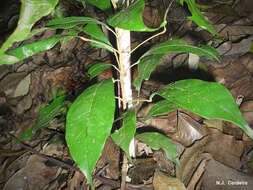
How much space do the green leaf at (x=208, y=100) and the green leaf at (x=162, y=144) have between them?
1.10 ft

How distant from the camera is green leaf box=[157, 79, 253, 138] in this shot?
417 mm

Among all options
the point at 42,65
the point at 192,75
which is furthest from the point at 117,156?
the point at 42,65

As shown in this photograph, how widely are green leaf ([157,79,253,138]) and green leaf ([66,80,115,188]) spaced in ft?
0.64

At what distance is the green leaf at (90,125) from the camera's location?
0.38m

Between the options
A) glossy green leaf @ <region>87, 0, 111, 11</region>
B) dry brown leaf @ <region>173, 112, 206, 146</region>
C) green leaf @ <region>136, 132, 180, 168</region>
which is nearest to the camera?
glossy green leaf @ <region>87, 0, 111, 11</region>

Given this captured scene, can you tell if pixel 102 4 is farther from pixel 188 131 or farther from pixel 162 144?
pixel 188 131

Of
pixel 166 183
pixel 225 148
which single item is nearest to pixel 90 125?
pixel 166 183

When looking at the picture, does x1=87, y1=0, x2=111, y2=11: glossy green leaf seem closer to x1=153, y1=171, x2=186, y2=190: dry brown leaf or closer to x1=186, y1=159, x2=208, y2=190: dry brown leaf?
x1=153, y1=171, x2=186, y2=190: dry brown leaf

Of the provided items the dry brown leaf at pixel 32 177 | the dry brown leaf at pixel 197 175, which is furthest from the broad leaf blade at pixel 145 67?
the dry brown leaf at pixel 32 177

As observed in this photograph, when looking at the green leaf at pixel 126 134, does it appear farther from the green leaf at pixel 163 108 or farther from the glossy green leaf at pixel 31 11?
the glossy green leaf at pixel 31 11

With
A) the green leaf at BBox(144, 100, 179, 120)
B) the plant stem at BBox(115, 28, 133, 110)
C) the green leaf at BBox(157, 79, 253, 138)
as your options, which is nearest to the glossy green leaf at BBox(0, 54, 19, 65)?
the plant stem at BBox(115, 28, 133, 110)

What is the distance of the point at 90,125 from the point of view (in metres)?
0.43

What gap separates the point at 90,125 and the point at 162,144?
0.48 m

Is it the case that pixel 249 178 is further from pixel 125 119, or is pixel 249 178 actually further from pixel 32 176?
pixel 32 176
